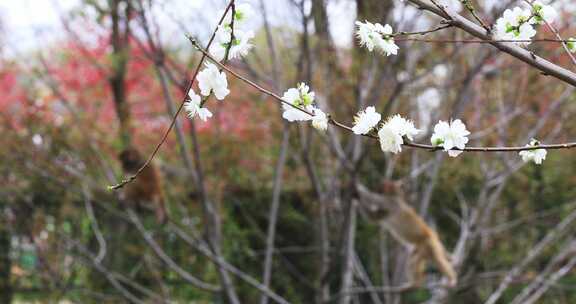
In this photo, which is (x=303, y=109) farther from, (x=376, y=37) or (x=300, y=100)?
(x=376, y=37)

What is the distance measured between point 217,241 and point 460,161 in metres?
3.66

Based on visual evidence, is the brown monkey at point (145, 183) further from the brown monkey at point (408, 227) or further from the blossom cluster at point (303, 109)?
the blossom cluster at point (303, 109)

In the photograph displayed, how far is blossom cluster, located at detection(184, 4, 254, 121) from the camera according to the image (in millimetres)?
1315

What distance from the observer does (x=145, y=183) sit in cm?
550

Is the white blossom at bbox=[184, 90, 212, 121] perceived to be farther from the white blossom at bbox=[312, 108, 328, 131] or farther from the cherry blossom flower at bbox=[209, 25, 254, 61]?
the white blossom at bbox=[312, 108, 328, 131]

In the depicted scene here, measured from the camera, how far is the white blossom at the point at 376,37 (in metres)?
1.33

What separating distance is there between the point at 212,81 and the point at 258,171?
569 centimetres

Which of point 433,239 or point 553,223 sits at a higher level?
point 553,223

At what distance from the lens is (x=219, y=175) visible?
6.29m

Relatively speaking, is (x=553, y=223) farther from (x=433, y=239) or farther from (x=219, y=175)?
(x=219, y=175)

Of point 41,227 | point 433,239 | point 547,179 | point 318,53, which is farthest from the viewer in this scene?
point 547,179

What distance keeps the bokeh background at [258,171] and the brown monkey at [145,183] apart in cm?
24

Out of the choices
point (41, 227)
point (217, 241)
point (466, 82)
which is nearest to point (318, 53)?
point (466, 82)

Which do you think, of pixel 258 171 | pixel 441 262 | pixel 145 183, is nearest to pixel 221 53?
pixel 441 262
